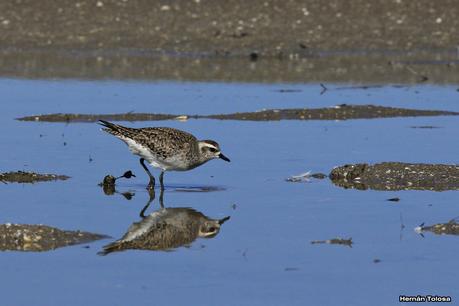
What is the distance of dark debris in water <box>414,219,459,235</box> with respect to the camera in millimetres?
13453

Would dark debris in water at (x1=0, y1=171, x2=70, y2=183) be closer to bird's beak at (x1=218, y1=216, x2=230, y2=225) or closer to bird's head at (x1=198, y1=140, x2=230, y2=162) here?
bird's head at (x1=198, y1=140, x2=230, y2=162)

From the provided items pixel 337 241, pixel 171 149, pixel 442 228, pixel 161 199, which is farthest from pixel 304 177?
pixel 337 241

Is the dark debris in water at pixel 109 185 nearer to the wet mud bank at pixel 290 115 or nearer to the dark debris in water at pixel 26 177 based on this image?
the dark debris in water at pixel 26 177

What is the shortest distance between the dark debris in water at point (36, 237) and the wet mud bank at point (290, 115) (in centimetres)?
1003

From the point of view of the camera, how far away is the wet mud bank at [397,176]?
1658 centimetres

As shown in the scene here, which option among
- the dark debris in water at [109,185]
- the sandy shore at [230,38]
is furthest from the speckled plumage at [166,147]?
the sandy shore at [230,38]

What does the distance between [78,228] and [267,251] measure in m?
2.29

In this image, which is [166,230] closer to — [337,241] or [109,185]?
[337,241]

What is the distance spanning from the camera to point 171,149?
16.6 m

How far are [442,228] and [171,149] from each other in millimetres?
4431

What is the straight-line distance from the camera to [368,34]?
3644 centimetres

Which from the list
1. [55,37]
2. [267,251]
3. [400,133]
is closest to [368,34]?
[55,37]

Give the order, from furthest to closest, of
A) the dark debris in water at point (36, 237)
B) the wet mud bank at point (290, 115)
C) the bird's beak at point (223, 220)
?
the wet mud bank at point (290, 115) → the bird's beak at point (223, 220) → the dark debris in water at point (36, 237)

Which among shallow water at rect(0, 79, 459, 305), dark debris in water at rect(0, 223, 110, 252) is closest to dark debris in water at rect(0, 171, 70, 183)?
shallow water at rect(0, 79, 459, 305)
